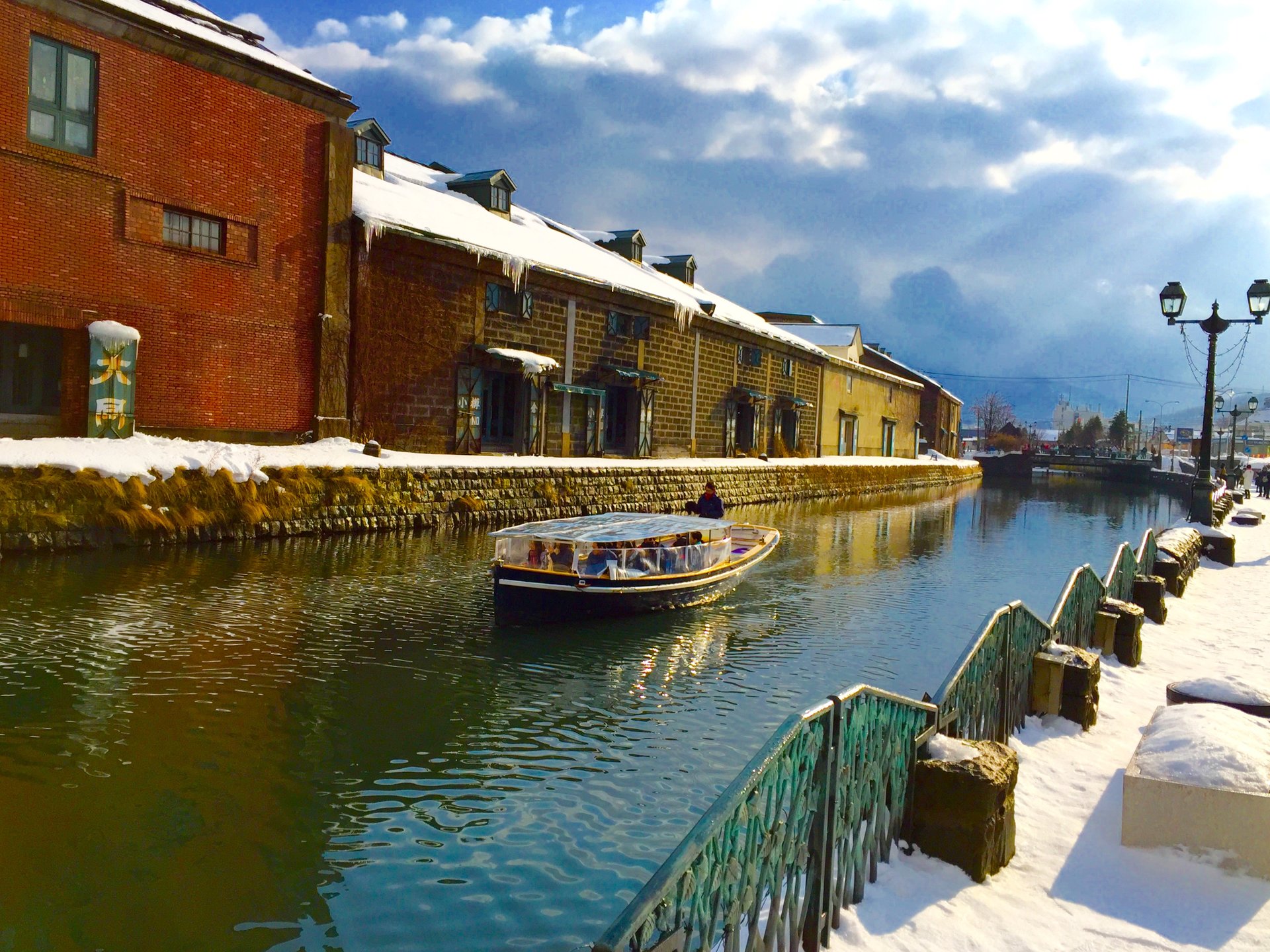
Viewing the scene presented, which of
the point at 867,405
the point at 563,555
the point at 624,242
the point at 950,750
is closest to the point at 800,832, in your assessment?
the point at 950,750

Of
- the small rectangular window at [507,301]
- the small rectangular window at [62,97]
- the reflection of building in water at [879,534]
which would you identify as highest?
the small rectangular window at [62,97]

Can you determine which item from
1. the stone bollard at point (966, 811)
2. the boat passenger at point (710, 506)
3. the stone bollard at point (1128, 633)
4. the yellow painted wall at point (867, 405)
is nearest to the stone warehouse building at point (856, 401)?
the yellow painted wall at point (867, 405)

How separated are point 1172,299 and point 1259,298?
163cm

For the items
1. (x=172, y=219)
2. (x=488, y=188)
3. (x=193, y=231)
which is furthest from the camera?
(x=488, y=188)

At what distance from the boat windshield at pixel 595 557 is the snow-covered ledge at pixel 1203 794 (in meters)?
8.00

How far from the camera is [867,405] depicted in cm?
5738

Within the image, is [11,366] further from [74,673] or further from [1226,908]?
[1226,908]

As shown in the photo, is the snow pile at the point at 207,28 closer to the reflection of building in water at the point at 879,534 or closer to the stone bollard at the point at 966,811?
the reflection of building in water at the point at 879,534

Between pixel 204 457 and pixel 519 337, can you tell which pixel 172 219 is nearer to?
pixel 204 457

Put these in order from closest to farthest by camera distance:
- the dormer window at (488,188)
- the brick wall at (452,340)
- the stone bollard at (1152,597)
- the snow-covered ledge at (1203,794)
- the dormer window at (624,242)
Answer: the snow-covered ledge at (1203,794)
the stone bollard at (1152,597)
the brick wall at (452,340)
the dormer window at (488,188)
the dormer window at (624,242)

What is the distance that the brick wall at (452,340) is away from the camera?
79.9 ft

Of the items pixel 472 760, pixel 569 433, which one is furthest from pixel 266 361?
pixel 472 760

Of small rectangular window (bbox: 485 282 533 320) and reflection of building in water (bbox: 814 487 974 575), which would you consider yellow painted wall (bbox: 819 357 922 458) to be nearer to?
reflection of building in water (bbox: 814 487 974 575)

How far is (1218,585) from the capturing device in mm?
17609
